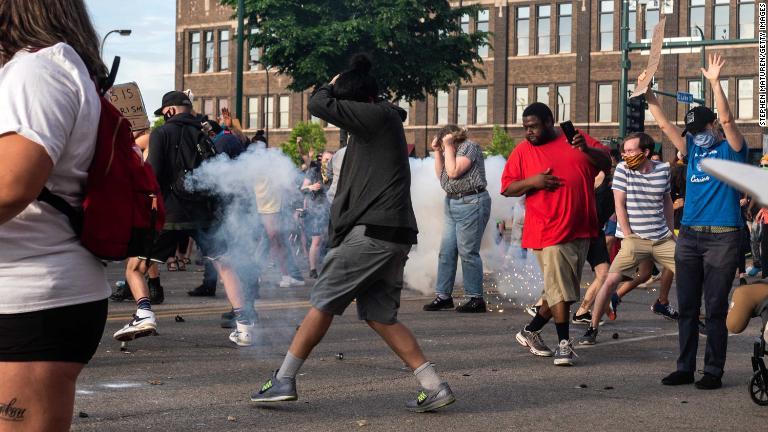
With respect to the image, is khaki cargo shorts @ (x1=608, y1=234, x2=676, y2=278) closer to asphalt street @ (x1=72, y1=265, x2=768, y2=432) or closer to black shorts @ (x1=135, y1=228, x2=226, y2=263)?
asphalt street @ (x1=72, y1=265, x2=768, y2=432)

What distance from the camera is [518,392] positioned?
7.02 m

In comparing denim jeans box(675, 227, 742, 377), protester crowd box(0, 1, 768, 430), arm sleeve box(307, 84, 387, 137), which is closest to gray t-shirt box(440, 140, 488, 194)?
protester crowd box(0, 1, 768, 430)

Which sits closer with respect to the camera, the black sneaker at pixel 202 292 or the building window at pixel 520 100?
the black sneaker at pixel 202 292

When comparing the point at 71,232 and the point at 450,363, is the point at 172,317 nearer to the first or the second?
the point at 450,363

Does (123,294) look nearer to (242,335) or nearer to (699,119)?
(242,335)

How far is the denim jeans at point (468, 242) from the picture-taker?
12.0 metres

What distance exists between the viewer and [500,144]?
56.5 meters

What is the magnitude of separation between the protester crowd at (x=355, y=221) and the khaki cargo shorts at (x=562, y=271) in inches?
0.5

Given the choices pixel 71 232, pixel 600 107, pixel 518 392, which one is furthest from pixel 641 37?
pixel 71 232

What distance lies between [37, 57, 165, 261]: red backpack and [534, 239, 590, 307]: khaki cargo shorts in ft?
18.1

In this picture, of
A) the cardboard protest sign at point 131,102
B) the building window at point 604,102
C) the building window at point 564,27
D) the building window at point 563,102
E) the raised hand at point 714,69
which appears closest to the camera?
the raised hand at point 714,69

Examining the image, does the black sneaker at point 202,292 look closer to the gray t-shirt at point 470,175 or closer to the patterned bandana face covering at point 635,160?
the gray t-shirt at point 470,175

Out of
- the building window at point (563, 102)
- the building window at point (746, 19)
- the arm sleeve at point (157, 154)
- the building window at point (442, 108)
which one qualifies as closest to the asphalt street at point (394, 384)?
the arm sleeve at point (157, 154)

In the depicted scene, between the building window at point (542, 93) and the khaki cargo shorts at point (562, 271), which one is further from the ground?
the building window at point (542, 93)
